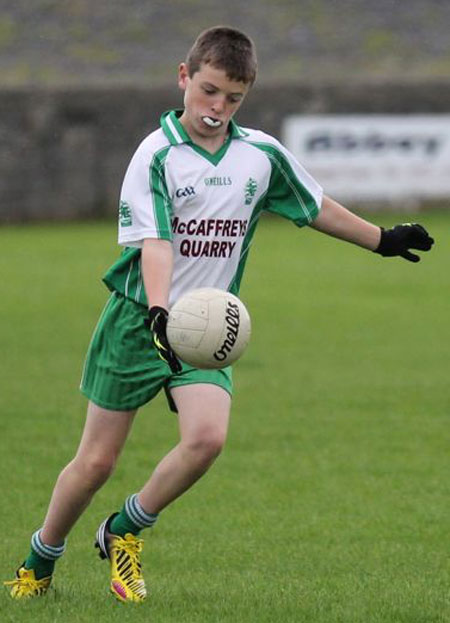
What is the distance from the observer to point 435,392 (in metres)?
11.4

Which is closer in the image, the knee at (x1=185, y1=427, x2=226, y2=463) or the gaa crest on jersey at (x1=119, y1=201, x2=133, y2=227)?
the knee at (x1=185, y1=427, x2=226, y2=463)

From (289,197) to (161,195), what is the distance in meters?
0.58

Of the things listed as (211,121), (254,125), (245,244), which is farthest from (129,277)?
(254,125)

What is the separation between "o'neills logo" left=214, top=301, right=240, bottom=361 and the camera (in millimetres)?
5262

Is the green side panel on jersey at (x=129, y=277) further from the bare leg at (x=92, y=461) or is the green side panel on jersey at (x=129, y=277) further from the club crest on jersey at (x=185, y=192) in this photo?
the bare leg at (x=92, y=461)

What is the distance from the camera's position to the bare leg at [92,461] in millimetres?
5590

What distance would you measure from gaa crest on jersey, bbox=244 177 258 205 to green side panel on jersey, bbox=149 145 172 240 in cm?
29

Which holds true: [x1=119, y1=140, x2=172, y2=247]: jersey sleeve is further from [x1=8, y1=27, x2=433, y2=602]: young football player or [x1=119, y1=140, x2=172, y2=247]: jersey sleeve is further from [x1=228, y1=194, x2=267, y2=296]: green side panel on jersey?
[x1=228, y1=194, x2=267, y2=296]: green side panel on jersey

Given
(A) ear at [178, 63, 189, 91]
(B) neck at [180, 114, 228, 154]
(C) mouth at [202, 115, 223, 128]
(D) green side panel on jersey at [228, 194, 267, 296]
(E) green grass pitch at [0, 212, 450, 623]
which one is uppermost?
(A) ear at [178, 63, 189, 91]

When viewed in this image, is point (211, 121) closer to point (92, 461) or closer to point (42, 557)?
point (92, 461)

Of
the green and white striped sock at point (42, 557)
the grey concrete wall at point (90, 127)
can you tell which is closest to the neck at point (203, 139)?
the green and white striped sock at point (42, 557)

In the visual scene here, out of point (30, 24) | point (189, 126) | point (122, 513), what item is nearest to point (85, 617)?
point (122, 513)

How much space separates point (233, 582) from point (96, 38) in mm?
27309

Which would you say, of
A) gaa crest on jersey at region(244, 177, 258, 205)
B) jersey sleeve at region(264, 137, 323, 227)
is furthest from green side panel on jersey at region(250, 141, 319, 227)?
gaa crest on jersey at region(244, 177, 258, 205)
